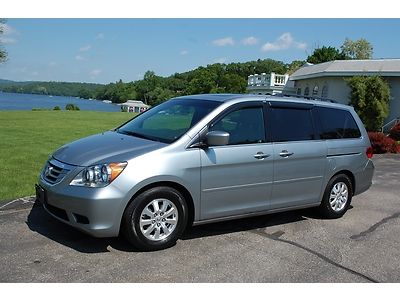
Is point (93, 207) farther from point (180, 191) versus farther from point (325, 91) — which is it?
point (325, 91)

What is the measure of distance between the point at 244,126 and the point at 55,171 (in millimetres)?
2306

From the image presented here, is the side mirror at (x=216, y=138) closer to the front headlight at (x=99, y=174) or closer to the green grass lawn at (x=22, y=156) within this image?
the front headlight at (x=99, y=174)

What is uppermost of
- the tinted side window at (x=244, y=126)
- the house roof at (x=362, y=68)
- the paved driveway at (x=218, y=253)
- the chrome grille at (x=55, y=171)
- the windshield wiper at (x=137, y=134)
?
the house roof at (x=362, y=68)

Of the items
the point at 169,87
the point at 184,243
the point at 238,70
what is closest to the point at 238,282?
the point at 184,243

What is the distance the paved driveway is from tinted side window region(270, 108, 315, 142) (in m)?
1.25

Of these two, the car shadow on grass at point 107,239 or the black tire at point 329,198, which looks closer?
the car shadow on grass at point 107,239

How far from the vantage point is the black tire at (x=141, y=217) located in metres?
4.28

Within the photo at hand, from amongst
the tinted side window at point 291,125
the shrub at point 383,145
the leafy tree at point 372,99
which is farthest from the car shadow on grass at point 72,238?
the leafy tree at point 372,99

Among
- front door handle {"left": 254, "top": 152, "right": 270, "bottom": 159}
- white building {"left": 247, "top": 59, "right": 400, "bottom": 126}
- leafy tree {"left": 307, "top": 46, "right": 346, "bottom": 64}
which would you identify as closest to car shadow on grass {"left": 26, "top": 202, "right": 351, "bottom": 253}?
front door handle {"left": 254, "top": 152, "right": 270, "bottom": 159}

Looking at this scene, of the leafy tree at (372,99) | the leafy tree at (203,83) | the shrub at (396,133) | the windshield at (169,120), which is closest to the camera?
the windshield at (169,120)

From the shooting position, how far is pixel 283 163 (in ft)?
17.5

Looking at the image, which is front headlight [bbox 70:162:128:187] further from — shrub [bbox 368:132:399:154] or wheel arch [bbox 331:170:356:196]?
shrub [bbox 368:132:399:154]
